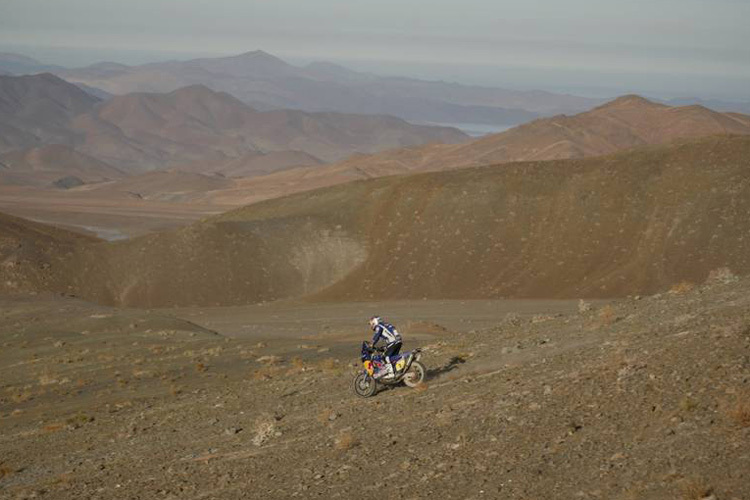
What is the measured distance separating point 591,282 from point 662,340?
33.8 meters

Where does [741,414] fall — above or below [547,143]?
above

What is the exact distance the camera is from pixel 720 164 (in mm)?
56500

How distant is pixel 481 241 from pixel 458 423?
41.0m

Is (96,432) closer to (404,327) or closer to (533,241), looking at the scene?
(404,327)

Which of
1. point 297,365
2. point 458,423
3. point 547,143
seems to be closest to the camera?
point 458,423

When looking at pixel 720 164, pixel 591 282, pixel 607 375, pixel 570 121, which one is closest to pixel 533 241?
pixel 591 282

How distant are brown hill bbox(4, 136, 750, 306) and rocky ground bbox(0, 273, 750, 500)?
2707 cm

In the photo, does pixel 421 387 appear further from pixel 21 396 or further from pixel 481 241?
pixel 481 241

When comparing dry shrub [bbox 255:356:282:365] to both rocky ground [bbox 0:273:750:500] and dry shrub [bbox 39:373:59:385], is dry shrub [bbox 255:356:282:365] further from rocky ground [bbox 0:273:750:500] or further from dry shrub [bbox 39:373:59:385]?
dry shrub [bbox 39:373:59:385]

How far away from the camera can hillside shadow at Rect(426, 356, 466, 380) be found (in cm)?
1889

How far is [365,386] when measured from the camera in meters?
18.3

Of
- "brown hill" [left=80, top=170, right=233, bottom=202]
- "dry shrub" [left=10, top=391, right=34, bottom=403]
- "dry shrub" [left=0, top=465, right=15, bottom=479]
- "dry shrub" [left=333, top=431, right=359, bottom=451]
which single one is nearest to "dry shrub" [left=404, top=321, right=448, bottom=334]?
"dry shrub" [left=10, top=391, right=34, bottom=403]

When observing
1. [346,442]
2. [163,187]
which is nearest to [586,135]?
[163,187]

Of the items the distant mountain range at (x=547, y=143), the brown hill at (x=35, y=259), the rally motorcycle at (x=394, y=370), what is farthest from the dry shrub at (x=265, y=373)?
the distant mountain range at (x=547, y=143)
